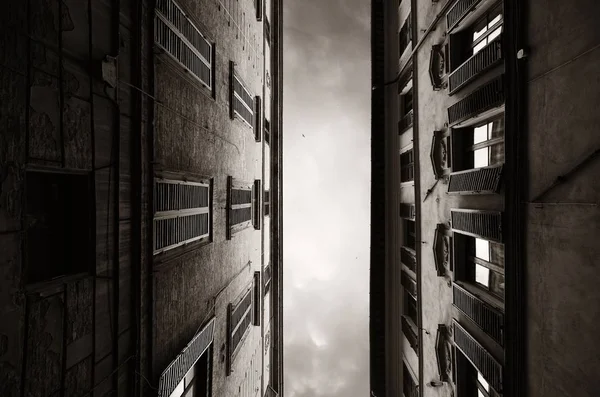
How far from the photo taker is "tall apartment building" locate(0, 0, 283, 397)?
4.36 m

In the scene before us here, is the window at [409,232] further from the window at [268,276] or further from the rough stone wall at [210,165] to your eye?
the window at [268,276]

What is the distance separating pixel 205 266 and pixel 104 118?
5.98 meters

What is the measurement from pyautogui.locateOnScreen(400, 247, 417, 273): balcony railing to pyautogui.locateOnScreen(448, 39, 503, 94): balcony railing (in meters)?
6.63

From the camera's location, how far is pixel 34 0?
450 cm

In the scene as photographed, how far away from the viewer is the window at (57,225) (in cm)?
482

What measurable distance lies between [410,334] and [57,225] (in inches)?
516

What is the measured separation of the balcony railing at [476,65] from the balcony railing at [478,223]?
11.7ft

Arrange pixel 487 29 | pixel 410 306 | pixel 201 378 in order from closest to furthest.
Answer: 1. pixel 487 29
2. pixel 201 378
3. pixel 410 306

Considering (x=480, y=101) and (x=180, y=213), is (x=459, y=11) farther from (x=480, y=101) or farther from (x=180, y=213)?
(x=180, y=213)

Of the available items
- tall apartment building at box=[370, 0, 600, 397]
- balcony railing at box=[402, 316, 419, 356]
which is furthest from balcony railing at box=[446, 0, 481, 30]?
balcony railing at box=[402, 316, 419, 356]

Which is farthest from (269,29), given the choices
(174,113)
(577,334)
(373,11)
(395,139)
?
(577,334)

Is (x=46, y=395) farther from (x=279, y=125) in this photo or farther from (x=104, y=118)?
(x=279, y=125)

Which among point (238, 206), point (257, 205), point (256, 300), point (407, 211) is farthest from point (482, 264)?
point (256, 300)

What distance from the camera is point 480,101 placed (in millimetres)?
8469
